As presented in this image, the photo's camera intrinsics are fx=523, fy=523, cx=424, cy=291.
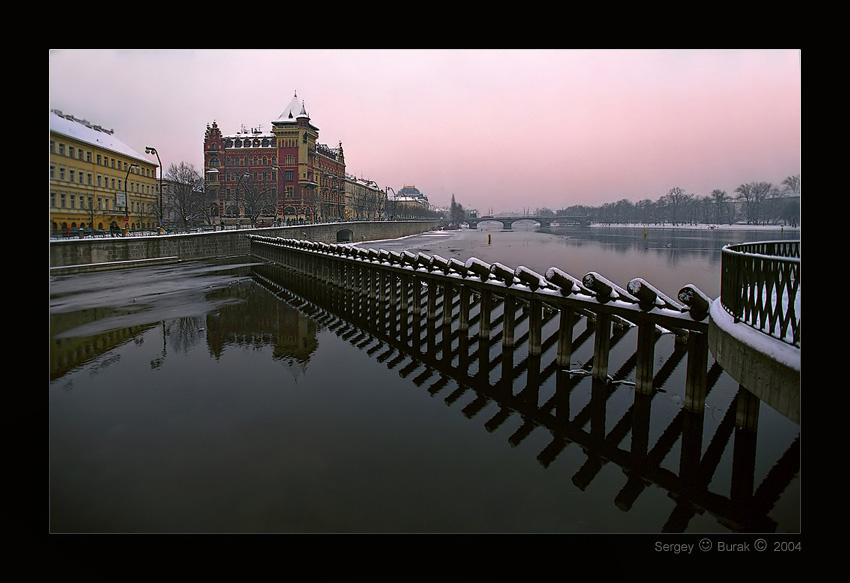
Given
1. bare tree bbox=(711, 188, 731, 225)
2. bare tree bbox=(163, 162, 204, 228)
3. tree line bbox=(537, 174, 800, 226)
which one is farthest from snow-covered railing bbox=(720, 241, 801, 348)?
bare tree bbox=(163, 162, 204, 228)

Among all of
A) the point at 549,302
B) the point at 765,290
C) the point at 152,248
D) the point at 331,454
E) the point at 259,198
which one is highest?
the point at 259,198

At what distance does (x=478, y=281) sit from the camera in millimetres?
10773

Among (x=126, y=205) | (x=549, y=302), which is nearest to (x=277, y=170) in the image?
(x=126, y=205)

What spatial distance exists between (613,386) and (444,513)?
4.46m

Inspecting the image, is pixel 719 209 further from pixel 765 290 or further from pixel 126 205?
pixel 126 205

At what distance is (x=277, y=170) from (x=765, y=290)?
8054 cm

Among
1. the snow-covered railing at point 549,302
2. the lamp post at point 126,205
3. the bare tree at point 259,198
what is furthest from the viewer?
the bare tree at point 259,198

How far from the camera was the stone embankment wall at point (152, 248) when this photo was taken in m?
25.6

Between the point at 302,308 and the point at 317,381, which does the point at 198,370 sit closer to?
the point at 317,381

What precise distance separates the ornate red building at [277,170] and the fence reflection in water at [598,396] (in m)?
64.7

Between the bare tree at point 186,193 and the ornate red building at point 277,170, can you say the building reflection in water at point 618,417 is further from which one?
the ornate red building at point 277,170

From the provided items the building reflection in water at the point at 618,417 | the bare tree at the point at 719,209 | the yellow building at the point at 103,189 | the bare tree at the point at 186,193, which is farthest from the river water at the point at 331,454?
the bare tree at the point at 186,193

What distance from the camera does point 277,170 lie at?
7875 centimetres
